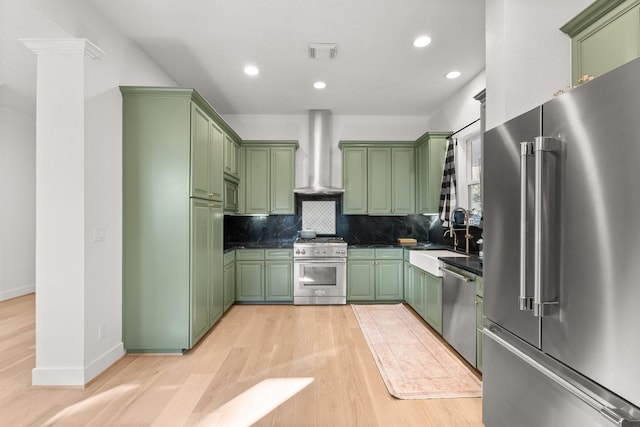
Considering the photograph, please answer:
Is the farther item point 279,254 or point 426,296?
point 279,254

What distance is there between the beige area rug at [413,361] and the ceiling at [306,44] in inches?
115

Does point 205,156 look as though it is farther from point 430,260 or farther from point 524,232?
point 524,232

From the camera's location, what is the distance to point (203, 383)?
2271 mm

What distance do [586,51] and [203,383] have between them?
319 cm

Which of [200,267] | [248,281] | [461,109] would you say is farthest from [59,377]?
[461,109]

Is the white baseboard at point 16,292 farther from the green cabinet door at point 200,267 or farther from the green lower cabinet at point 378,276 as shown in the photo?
the green lower cabinet at point 378,276

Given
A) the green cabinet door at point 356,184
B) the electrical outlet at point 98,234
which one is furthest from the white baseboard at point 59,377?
the green cabinet door at point 356,184

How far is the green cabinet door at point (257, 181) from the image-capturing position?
453cm

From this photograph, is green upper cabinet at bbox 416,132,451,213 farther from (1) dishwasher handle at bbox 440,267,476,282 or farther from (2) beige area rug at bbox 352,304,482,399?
(2) beige area rug at bbox 352,304,482,399

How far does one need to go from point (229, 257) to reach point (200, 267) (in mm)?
974

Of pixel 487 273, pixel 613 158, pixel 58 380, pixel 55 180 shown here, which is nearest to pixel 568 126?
pixel 613 158

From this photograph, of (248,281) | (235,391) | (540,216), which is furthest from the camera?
(248,281)

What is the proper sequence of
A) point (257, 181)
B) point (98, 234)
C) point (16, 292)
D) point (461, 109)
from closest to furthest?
1. point (98, 234)
2. point (461, 109)
3. point (257, 181)
4. point (16, 292)

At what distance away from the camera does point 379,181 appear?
4551mm
